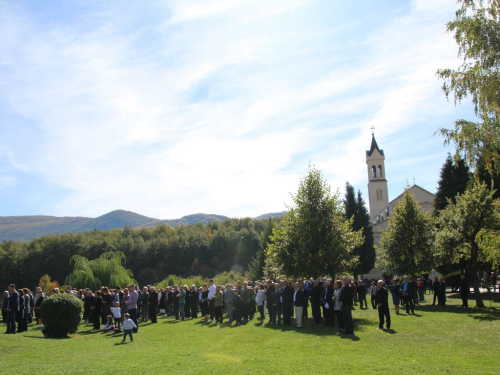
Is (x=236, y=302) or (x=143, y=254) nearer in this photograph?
(x=236, y=302)

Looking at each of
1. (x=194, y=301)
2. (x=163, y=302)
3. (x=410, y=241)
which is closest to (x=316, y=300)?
(x=194, y=301)

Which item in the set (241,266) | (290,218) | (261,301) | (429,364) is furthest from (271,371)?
(241,266)

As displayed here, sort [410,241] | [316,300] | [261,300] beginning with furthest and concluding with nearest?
[410,241] < [261,300] < [316,300]

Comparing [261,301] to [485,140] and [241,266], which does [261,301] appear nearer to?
[485,140]

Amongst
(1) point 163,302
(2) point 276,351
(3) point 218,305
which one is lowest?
(2) point 276,351

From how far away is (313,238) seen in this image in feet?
76.6

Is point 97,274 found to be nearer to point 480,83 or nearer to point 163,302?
point 163,302

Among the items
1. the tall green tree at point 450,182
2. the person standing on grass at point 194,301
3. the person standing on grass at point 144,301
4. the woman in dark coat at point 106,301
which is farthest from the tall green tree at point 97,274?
the tall green tree at point 450,182

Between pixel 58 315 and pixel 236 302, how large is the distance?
776 centimetres

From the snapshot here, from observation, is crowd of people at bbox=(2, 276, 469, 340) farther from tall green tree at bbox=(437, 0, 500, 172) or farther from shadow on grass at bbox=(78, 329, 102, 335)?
tall green tree at bbox=(437, 0, 500, 172)

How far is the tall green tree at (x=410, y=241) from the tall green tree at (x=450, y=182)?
1694cm

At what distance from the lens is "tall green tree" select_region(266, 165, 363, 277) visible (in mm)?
23234

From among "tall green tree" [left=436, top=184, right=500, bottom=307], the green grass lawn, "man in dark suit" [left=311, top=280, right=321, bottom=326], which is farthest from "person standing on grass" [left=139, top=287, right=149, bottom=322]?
"tall green tree" [left=436, top=184, right=500, bottom=307]

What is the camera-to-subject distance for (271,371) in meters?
9.88
